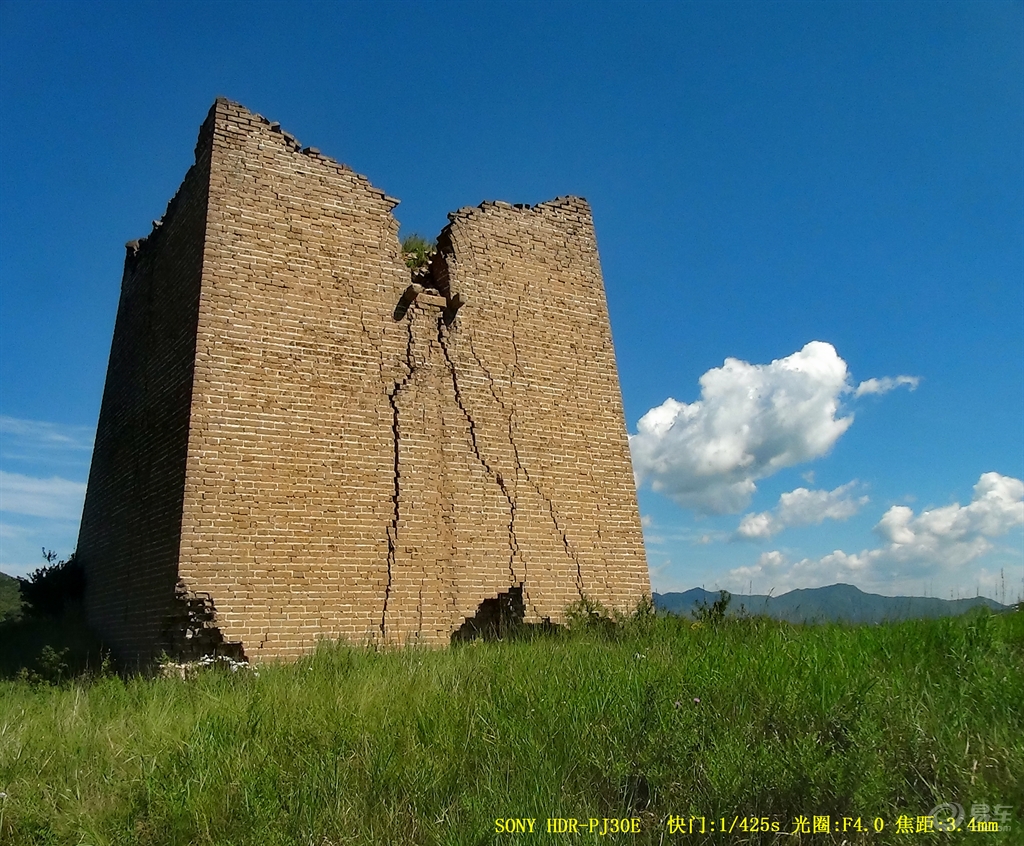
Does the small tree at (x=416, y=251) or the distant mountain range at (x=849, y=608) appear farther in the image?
the small tree at (x=416, y=251)

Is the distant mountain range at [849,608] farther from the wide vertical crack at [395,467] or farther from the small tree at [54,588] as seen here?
the small tree at [54,588]

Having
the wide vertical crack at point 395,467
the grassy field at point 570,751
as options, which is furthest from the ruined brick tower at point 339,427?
the grassy field at point 570,751

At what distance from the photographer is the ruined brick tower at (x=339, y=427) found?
7.51 meters

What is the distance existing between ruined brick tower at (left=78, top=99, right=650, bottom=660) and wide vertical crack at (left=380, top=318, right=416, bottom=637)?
0.9 inches

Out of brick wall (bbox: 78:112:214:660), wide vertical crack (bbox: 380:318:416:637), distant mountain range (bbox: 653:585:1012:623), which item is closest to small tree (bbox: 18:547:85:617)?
brick wall (bbox: 78:112:214:660)

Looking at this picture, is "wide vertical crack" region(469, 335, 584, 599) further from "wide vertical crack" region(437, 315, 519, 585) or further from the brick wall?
the brick wall

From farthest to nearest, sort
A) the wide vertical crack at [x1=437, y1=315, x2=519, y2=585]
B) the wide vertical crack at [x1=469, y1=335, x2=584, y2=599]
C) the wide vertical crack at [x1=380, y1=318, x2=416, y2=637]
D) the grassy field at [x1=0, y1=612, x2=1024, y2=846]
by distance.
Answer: the wide vertical crack at [x1=469, y1=335, x2=584, y2=599] → the wide vertical crack at [x1=437, y1=315, x2=519, y2=585] → the wide vertical crack at [x1=380, y1=318, x2=416, y2=637] → the grassy field at [x1=0, y1=612, x2=1024, y2=846]

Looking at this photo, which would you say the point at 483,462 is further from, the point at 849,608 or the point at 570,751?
the point at 570,751

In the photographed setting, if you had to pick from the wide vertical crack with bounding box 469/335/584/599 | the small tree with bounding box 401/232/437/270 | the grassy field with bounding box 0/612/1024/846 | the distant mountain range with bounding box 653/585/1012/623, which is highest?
the small tree with bounding box 401/232/437/270

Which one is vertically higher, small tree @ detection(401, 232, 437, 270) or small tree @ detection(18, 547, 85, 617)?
small tree @ detection(401, 232, 437, 270)

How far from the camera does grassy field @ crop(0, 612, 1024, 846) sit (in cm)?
346

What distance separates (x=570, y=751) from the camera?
4.07m

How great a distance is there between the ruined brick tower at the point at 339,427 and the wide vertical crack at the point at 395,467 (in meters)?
0.02

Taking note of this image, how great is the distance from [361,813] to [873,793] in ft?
8.04
